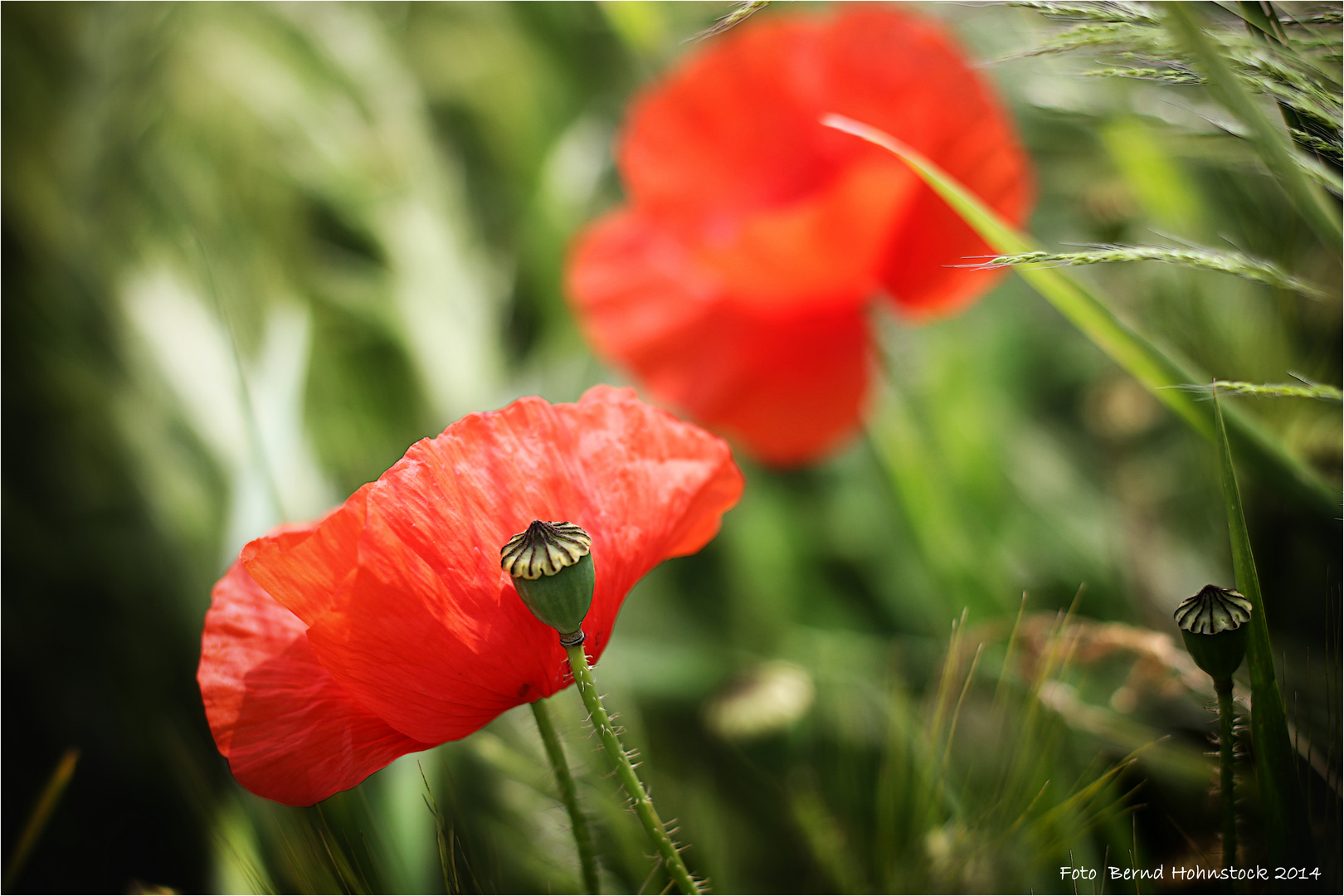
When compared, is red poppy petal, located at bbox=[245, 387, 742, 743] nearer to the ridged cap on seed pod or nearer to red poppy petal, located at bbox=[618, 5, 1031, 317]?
the ridged cap on seed pod

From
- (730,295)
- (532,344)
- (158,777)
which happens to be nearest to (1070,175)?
(730,295)

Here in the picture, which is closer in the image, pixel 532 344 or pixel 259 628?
pixel 259 628

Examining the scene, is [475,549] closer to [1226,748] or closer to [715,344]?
[1226,748]

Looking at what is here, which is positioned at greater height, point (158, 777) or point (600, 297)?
point (600, 297)

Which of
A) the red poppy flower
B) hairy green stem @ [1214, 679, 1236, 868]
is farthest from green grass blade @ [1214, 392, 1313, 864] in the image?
the red poppy flower

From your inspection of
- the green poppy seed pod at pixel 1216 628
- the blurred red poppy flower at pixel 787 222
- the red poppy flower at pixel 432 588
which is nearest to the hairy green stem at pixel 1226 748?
the green poppy seed pod at pixel 1216 628

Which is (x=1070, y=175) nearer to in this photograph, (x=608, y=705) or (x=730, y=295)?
(x=730, y=295)

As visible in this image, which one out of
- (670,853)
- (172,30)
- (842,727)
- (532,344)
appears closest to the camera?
(670,853)
